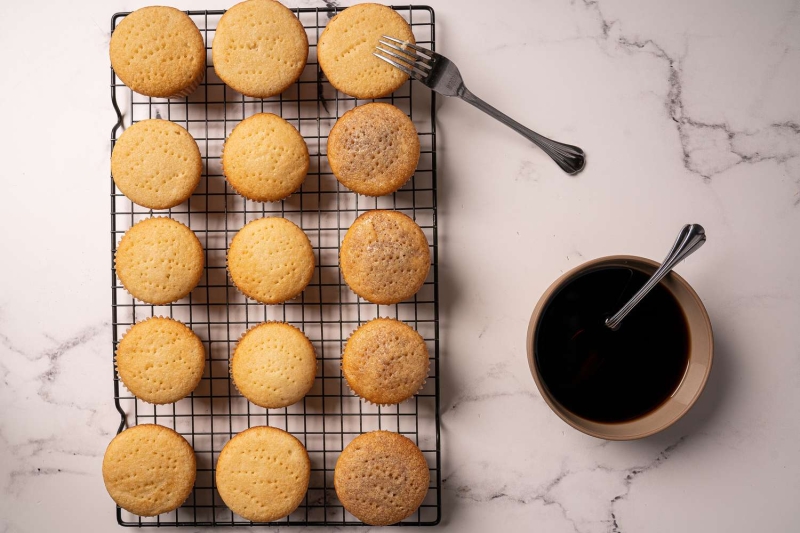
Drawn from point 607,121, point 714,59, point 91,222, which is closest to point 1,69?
point 91,222

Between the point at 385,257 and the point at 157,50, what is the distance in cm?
74

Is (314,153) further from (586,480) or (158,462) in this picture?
(586,480)

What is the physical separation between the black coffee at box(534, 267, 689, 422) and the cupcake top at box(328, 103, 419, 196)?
474 mm

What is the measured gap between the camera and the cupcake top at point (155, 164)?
1393mm

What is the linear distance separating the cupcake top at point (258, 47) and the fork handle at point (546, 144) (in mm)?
427

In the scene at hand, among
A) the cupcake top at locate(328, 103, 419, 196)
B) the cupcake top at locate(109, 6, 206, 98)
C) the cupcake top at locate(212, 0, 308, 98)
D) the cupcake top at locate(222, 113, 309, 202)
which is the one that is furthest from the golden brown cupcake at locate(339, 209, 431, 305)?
the cupcake top at locate(109, 6, 206, 98)

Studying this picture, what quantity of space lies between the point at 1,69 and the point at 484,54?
4.21 ft

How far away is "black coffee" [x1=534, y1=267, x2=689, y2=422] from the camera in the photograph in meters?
1.33

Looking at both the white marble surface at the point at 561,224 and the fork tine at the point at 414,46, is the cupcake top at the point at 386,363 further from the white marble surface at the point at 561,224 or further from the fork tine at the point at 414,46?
the fork tine at the point at 414,46

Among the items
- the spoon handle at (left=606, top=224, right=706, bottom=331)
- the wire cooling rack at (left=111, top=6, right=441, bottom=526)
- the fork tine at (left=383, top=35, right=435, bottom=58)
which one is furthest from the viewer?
the wire cooling rack at (left=111, top=6, right=441, bottom=526)

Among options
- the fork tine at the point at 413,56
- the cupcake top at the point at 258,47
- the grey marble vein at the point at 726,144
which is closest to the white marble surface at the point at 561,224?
the grey marble vein at the point at 726,144

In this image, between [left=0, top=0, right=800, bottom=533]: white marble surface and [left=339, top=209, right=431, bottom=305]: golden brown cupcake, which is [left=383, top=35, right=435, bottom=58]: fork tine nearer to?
[left=0, top=0, right=800, bottom=533]: white marble surface

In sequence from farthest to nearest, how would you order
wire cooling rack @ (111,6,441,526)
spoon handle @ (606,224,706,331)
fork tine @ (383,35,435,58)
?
1. wire cooling rack @ (111,6,441,526)
2. fork tine @ (383,35,435,58)
3. spoon handle @ (606,224,706,331)

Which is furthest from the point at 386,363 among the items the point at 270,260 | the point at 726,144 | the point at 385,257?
the point at 726,144
